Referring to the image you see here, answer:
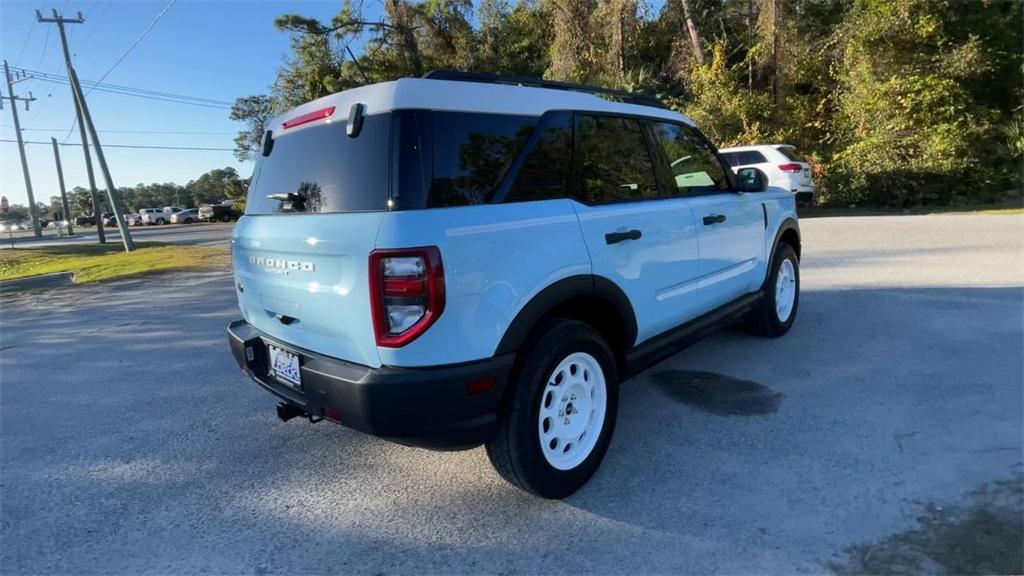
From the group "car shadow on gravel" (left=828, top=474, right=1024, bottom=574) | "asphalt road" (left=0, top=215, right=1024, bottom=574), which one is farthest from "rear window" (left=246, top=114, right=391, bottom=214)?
"car shadow on gravel" (left=828, top=474, right=1024, bottom=574)

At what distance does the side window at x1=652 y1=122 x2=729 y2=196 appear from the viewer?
3629mm

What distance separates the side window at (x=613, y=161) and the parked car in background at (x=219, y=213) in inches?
1751

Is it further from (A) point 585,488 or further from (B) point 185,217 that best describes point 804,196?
(B) point 185,217

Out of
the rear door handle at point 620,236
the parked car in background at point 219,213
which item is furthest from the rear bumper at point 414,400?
the parked car in background at point 219,213

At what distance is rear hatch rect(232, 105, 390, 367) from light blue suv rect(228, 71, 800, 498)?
0.01 m

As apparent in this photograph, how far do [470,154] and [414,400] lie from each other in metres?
1.07

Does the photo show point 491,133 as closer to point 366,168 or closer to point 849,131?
point 366,168

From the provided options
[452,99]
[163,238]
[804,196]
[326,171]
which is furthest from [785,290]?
[163,238]

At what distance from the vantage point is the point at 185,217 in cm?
5041

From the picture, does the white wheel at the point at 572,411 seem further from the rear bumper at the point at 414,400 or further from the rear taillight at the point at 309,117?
the rear taillight at the point at 309,117

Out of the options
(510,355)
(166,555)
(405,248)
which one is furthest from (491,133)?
(166,555)

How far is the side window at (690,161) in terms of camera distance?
143 inches

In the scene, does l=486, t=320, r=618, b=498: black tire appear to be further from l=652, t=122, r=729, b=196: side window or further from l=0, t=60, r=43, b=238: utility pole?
l=0, t=60, r=43, b=238: utility pole

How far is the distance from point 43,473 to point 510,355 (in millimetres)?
2901
